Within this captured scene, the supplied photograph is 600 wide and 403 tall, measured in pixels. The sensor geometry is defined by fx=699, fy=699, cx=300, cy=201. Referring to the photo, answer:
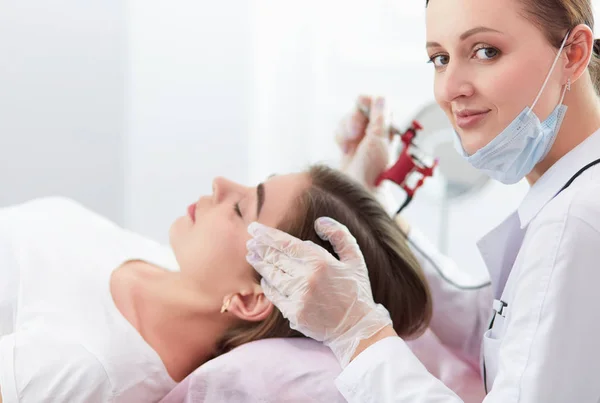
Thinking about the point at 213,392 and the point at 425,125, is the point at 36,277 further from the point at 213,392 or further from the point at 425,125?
the point at 425,125

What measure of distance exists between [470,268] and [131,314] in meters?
1.83

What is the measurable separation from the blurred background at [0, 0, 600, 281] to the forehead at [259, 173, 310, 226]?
1472 millimetres

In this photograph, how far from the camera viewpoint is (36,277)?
1627 millimetres

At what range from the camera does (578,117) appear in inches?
49.8

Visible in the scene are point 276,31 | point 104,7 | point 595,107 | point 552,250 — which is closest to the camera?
point 552,250

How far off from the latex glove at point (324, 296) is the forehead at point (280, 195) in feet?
0.63

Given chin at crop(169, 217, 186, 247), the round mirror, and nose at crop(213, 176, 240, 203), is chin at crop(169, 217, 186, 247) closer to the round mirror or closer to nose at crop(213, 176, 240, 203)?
nose at crop(213, 176, 240, 203)

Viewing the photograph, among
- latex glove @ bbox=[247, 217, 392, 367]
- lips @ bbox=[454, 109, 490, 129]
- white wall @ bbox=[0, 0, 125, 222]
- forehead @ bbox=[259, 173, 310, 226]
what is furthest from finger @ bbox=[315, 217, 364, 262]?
white wall @ bbox=[0, 0, 125, 222]

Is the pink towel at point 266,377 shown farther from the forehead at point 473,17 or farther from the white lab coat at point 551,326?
the forehead at point 473,17

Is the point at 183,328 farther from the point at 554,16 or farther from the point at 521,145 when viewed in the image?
the point at 554,16

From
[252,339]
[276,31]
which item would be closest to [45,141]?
[276,31]

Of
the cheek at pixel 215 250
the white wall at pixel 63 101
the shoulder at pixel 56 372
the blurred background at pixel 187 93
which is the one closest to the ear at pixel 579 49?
the cheek at pixel 215 250

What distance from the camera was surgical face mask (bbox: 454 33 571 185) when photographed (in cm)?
123

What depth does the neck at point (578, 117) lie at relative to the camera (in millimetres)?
1258
